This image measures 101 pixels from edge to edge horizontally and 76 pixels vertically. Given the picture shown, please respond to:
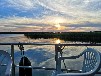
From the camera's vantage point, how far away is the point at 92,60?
3.50m

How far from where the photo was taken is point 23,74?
4883mm

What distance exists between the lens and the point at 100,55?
3252 mm

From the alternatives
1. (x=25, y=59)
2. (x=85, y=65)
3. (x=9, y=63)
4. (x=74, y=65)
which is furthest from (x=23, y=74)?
(x=74, y=65)

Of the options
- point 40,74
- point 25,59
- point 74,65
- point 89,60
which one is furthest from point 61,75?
point 74,65

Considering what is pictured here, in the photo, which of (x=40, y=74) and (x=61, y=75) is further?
(x=40, y=74)

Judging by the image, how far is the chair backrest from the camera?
3.14 m

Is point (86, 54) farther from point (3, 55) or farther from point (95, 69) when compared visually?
point (3, 55)

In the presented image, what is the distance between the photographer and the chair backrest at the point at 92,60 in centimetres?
314

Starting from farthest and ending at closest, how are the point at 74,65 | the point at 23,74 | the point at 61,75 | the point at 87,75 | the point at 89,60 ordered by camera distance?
the point at 74,65
the point at 23,74
the point at 89,60
the point at 61,75
the point at 87,75

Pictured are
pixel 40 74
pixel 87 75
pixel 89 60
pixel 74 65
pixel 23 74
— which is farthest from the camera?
pixel 74 65

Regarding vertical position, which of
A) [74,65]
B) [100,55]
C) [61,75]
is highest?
[100,55]

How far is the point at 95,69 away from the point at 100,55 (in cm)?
24

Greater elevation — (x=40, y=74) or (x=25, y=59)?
(x=25, y=59)

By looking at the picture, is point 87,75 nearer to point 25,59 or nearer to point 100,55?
point 100,55
